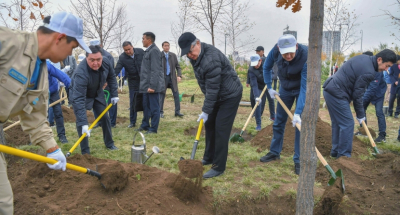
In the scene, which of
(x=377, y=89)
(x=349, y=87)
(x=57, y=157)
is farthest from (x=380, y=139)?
(x=57, y=157)

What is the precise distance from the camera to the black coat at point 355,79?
4.58 m

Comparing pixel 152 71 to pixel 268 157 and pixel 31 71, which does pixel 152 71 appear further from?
pixel 31 71

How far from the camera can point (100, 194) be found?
3.33 meters

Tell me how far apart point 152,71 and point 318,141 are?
3.76 meters

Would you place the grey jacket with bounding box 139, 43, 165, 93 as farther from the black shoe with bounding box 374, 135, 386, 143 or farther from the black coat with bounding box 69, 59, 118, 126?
the black shoe with bounding box 374, 135, 386, 143

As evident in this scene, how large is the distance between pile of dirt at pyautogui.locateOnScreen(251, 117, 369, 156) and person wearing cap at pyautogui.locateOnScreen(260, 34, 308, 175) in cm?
72

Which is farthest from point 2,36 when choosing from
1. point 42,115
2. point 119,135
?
point 119,135

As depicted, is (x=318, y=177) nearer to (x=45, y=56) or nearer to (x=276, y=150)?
(x=276, y=150)

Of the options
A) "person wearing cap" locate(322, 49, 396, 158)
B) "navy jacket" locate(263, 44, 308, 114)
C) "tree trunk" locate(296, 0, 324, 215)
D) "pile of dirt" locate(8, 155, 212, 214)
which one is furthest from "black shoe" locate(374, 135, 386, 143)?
"tree trunk" locate(296, 0, 324, 215)

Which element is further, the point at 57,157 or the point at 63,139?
the point at 63,139

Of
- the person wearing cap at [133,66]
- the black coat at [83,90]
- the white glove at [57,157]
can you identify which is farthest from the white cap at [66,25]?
the person wearing cap at [133,66]

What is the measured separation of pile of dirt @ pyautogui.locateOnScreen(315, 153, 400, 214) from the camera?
3.44 meters

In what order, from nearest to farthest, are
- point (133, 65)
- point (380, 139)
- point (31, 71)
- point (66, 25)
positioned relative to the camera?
point (31, 71) < point (66, 25) < point (380, 139) < point (133, 65)

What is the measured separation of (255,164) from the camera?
4934 mm
